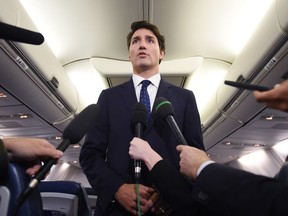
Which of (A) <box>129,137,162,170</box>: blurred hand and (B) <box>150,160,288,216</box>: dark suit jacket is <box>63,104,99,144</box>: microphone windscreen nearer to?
(A) <box>129,137,162,170</box>: blurred hand

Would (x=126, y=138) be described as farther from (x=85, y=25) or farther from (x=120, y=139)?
(x=85, y=25)

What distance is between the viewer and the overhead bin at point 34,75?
9.29 feet

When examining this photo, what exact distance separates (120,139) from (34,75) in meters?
2.29

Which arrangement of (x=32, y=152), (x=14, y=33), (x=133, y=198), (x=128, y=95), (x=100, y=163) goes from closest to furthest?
(x=14, y=33) → (x=32, y=152) → (x=133, y=198) → (x=100, y=163) → (x=128, y=95)

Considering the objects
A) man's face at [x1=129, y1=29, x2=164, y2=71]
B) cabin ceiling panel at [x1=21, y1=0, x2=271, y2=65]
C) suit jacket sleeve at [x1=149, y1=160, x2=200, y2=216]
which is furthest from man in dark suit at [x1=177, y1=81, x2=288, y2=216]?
cabin ceiling panel at [x1=21, y1=0, x2=271, y2=65]

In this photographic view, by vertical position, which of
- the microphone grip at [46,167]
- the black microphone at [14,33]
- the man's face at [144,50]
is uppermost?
the man's face at [144,50]

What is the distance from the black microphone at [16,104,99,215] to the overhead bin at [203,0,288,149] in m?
1.96

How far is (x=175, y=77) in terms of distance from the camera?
4.80 meters

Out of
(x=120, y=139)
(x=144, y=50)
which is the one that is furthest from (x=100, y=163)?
(x=144, y=50)

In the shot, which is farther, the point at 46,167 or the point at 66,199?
the point at 66,199

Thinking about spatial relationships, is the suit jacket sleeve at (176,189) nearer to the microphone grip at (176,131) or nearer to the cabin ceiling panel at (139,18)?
the microphone grip at (176,131)

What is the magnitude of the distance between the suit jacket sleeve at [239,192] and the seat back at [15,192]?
502 mm

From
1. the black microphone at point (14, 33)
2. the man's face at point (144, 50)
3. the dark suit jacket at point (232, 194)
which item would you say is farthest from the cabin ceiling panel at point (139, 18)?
the black microphone at point (14, 33)

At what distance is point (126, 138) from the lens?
170 cm
